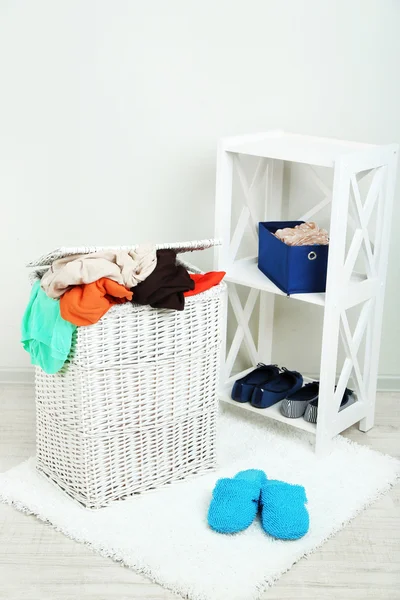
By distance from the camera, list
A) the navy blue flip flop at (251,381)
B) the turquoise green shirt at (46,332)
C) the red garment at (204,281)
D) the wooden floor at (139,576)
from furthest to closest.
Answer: the navy blue flip flop at (251,381), the red garment at (204,281), the turquoise green shirt at (46,332), the wooden floor at (139,576)

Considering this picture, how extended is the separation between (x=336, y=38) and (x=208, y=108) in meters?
0.46

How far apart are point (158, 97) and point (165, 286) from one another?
2.96ft

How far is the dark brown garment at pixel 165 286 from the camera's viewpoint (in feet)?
6.29

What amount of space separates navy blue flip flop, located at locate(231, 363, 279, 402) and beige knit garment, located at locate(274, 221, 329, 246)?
Result: 481 mm

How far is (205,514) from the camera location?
204 centimetres

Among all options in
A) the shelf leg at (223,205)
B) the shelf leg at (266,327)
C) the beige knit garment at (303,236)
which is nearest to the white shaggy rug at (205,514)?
the shelf leg at (266,327)

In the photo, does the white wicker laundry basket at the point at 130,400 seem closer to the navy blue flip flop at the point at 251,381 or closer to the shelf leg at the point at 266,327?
the navy blue flip flop at the point at 251,381

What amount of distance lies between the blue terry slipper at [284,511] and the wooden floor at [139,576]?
0.25 feet

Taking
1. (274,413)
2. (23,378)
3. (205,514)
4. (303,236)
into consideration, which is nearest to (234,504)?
(205,514)

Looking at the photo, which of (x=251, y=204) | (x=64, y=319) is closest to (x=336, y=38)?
(x=251, y=204)

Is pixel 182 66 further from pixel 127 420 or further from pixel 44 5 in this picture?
pixel 127 420

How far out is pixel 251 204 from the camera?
2.53 metres

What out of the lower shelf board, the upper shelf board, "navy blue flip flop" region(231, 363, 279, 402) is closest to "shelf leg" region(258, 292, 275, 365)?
"navy blue flip flop" region(231, 363, 279, 402)

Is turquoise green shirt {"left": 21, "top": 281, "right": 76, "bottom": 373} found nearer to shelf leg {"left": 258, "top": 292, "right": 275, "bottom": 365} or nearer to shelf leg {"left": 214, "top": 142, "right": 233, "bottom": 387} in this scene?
shelf leg {"left": 214, "top": 142, "right": 233, "bottom": 387}
